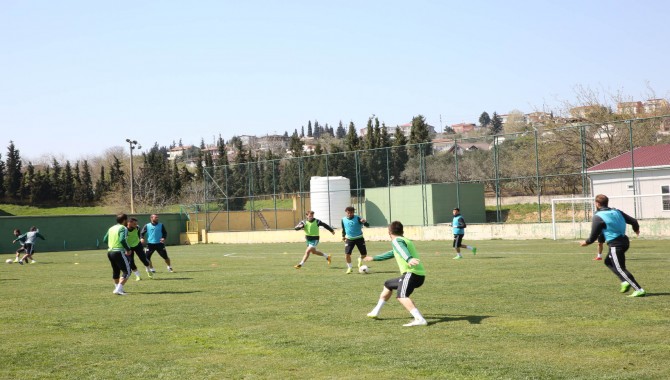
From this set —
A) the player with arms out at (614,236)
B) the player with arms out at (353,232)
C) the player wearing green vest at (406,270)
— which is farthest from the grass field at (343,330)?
the player with arms out at (353,232)

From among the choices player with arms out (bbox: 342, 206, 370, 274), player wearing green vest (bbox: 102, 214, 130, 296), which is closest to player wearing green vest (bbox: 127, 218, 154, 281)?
player wearing green vest (bbox: 102, 214, 130, 296)

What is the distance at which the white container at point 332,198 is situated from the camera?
2311 inches

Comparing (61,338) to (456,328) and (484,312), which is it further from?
(484,312)

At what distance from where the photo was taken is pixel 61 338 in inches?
475

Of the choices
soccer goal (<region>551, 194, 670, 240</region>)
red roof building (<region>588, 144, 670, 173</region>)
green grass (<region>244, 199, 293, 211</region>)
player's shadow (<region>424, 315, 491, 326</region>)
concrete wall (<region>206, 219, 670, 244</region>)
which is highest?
red roof building (<region>588, 144, 670, 173</region>)

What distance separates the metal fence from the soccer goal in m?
1.65

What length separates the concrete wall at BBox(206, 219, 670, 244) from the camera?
3953 centimetres

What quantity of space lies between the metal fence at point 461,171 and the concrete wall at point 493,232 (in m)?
1.46

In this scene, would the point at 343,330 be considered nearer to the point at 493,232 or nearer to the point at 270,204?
the point at 493,232

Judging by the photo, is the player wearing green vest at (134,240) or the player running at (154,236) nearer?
the player wearing green vest at (134,240)

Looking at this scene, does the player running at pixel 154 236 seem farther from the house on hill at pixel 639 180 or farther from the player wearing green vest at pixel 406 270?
the house on hill at pixel 639 180

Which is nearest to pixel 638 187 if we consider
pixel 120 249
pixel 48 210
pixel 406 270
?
pixel 120 249

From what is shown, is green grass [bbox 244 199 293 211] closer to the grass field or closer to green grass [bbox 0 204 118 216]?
the grass field

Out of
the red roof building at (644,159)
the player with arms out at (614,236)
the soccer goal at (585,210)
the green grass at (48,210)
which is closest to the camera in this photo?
the player with arms out at (614,236)
